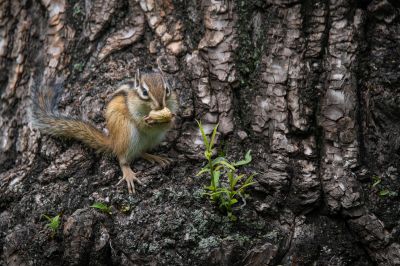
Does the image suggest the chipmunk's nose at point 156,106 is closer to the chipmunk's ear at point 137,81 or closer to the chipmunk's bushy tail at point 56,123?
the chipmunk's ear at point 137,81

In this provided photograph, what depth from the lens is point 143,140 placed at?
3.88 metres

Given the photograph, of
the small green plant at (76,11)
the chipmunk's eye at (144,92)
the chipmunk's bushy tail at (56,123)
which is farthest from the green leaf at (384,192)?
the small green plant at (76,11)

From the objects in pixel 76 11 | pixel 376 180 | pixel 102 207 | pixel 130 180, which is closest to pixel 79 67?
pixel 76 11

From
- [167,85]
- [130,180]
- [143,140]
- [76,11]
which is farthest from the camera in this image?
[76,11]

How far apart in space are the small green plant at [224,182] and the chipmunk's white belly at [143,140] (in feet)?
1.57

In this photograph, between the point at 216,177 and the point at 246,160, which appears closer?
the point at 216,177

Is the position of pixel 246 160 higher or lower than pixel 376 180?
higher

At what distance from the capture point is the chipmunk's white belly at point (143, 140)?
12.5 feet

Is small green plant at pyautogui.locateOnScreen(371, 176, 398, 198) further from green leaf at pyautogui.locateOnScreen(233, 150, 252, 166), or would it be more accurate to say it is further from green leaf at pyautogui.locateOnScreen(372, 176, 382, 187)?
green leaf at pyautogui.locateOnScreen(233, 150, 252, 166)

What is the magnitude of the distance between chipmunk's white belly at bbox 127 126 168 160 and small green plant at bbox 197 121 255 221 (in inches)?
18.9

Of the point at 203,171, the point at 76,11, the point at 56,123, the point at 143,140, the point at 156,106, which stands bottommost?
the point at 203,171

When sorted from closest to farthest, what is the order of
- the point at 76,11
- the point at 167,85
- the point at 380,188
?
1. the point at 380,188
2. the point at 167,85
3. the point at 76,11

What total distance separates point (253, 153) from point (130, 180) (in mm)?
773

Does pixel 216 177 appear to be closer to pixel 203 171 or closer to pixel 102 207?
pixel 203 171
